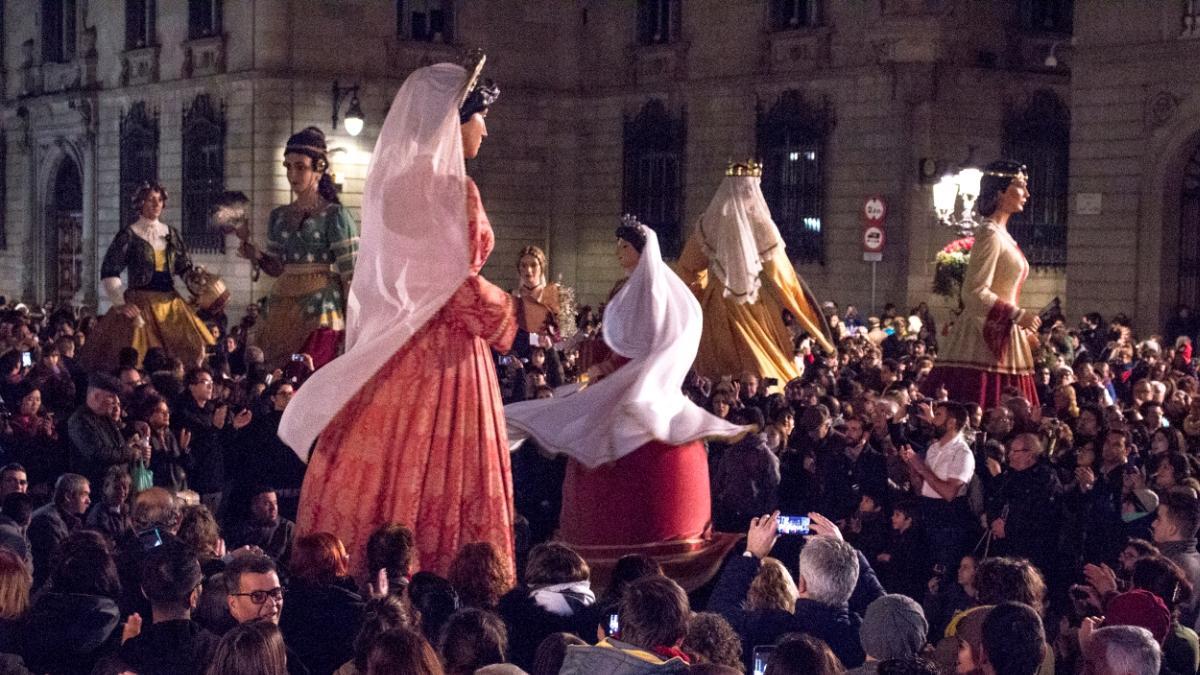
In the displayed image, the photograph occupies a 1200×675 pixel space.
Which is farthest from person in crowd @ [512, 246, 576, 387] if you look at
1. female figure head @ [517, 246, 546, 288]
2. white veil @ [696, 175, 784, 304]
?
white veil @ [696, 175, 784, 304]

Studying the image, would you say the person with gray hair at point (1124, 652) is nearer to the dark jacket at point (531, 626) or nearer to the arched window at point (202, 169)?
the dark jacket at point (531, 626)

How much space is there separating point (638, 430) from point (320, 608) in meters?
2.34

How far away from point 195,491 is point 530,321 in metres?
3.07

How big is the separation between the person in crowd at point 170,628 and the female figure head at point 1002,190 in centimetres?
764

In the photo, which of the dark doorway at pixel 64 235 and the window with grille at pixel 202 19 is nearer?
the window with grille at pixel 202 19

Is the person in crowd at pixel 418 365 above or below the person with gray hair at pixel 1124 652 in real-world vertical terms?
above

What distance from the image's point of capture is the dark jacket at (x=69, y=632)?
19.7 ft

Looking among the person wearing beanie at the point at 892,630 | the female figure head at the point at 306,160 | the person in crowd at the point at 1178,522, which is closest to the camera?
the person wearing beanie at the point at 892,630

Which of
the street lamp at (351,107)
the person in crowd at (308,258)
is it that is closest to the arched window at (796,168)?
the street lamp at (351,107)

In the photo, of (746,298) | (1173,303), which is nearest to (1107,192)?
(1173,303)

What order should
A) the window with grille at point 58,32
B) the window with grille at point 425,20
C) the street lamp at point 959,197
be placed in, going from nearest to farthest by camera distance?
the street lamp at point 959,197
the window with grille at point 425,20
the window with grille at point 58,32

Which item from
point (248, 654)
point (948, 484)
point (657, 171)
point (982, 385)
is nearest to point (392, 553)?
point (248, 654)

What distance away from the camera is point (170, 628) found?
5609mm

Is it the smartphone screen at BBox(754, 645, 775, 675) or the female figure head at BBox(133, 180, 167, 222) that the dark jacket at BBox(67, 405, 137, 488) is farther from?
the smartphone screen at BBox(754, 645, 775, 675)
